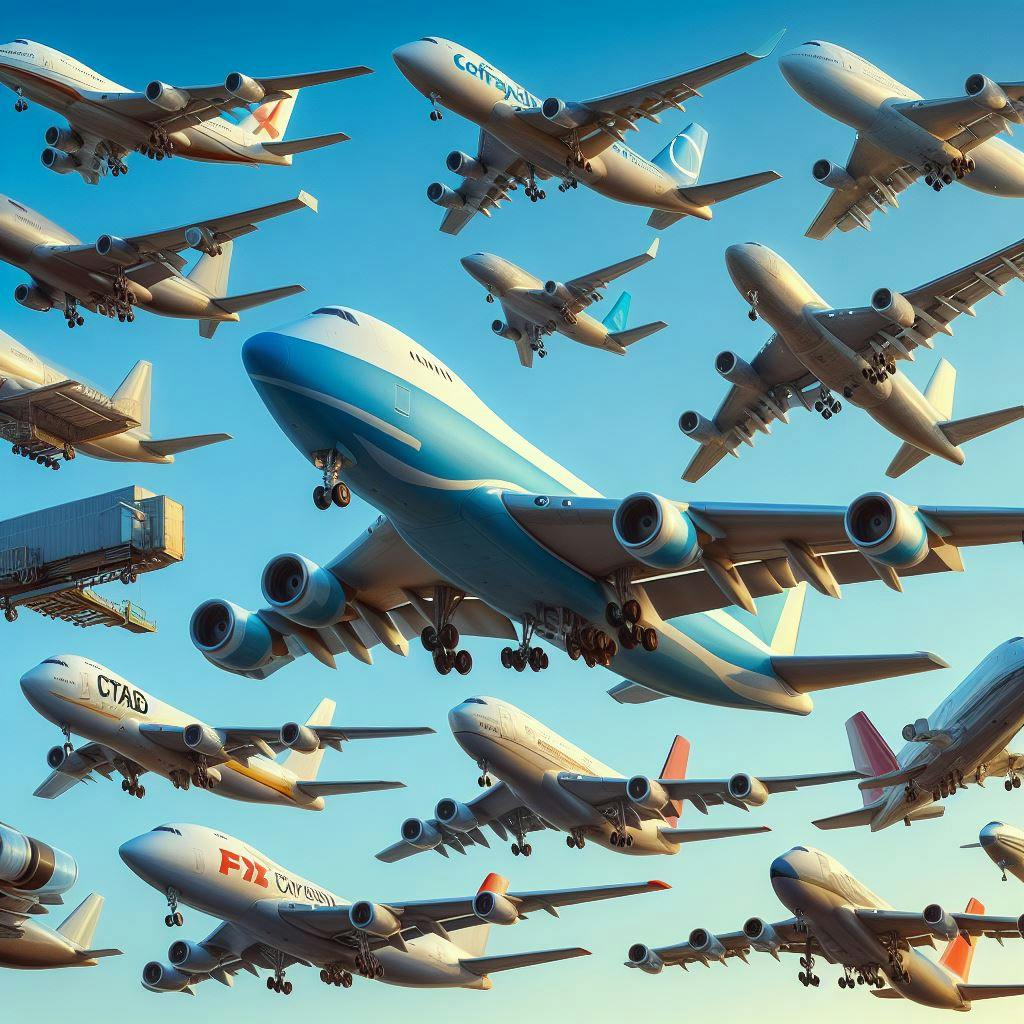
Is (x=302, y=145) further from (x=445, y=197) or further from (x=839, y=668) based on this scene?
(x=839, y=668)

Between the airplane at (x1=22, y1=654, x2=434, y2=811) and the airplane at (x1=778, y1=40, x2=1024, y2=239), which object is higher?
the airplane at (x1=778, y1=40, x2=1024, y2=239)

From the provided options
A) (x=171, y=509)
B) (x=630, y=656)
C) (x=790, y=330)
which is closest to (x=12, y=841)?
(x=171, y=509)

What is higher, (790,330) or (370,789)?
(790,330)

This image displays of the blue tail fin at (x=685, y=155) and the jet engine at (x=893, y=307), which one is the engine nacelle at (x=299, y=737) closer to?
the jet engine at (x=893, y=307)

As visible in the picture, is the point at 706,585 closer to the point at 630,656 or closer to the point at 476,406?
the point at 630,656

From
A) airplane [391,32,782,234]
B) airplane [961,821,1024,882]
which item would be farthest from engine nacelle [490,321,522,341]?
airplane [961,821,1024,882]

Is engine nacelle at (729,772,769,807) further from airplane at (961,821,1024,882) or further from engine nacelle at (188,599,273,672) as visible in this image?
engine nacelle at (188,599,273,672)
